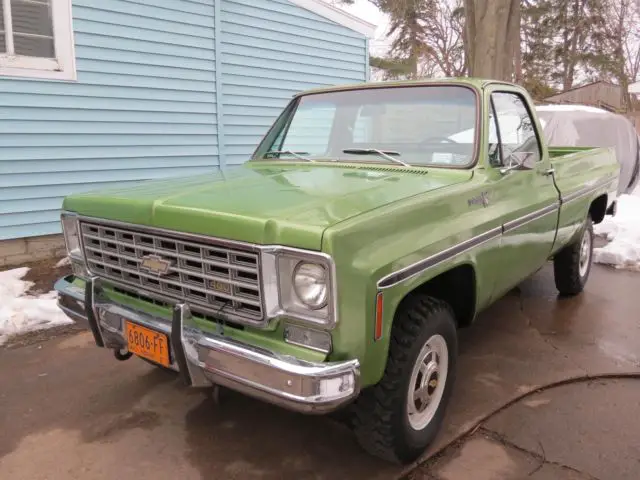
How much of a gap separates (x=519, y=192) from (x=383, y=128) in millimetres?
946

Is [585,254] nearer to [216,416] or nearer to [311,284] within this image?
[216,416]

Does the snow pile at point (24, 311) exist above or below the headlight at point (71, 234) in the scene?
below

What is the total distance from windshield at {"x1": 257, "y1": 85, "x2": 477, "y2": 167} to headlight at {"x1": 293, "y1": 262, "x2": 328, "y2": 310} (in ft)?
4.39

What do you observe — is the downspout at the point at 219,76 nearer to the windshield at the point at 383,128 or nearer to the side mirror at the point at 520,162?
the windshield at the point at 383,128

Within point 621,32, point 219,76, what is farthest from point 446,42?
point 219,76

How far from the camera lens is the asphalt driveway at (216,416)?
265 cm

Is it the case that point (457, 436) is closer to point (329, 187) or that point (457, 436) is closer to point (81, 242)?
point (329, 187)

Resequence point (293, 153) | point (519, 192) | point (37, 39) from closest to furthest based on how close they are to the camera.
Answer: point (519, 192) → point (293, 153) → point (37, 39)

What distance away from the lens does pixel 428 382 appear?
273cm

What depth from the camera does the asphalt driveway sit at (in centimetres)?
265

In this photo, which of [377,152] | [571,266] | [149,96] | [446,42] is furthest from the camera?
[446,42]

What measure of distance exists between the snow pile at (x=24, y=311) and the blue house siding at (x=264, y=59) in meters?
3.58

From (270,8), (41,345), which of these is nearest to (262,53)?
→ (270,8)

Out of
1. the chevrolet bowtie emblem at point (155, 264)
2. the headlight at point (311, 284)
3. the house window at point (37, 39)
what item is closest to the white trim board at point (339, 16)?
the house window at point (37, 39)
